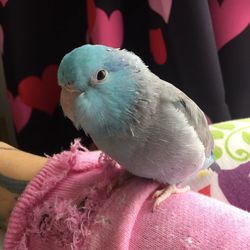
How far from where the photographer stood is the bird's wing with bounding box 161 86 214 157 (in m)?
0.57

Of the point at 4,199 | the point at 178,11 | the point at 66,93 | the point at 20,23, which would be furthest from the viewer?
the point at 20,23

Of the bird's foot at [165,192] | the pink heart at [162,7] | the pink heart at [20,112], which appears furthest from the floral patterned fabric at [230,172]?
the pink heart at [20,112]

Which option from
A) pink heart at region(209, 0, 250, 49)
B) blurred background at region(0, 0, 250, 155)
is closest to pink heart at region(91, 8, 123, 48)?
blurred background at region(0, 0, 250, 155)

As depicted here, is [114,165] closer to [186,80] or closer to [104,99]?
[104,99]

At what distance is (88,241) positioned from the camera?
582mm

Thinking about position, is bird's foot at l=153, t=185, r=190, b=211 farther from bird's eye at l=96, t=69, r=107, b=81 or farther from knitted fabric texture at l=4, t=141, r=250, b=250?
bird's eye at l=96, t=69, r=107, b=81

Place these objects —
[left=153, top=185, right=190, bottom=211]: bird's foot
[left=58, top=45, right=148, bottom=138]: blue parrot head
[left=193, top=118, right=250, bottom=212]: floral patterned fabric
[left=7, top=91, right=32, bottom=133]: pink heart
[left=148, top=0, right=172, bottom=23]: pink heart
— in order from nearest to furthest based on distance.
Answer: [left=58, top=45, right=148, bottom=138]: blue parrot head → [left=153, top=185, right=190, bottom=211]: bird's foot → [left=193, top=118, right=250, bottom=212]: floral patterned fabric → [left=148, top=0, right=172, bottom=23]: pink heart → [left=7, top=91, right=32, bottom=133]: pink heart

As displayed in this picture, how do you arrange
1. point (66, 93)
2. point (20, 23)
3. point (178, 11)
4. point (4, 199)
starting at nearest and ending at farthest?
point (66, 93)
point (4, 199)
point (178, 11)
point (20, 23)

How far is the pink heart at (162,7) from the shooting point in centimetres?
101

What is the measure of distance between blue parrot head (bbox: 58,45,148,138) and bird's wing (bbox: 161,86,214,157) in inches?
2.4

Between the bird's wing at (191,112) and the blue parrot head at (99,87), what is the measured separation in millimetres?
61

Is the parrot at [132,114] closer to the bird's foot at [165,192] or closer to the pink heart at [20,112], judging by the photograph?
the bird's foot at [165,192]

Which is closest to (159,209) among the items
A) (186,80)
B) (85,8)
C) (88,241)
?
(88,241)

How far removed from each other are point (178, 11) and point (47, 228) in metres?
0.58
